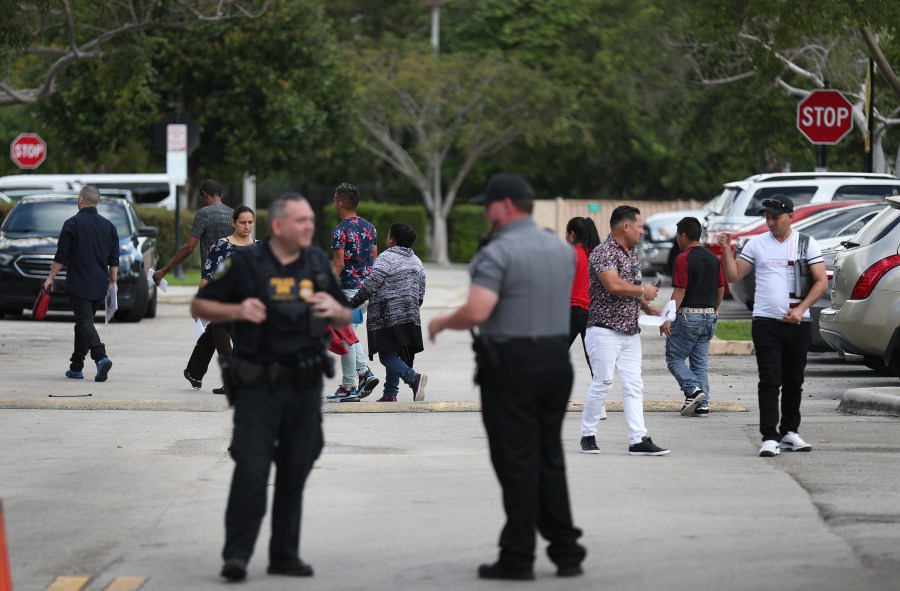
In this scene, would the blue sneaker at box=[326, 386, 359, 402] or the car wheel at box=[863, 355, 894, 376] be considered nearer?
the blue sneaker at box=[326, 386, 359, 402]

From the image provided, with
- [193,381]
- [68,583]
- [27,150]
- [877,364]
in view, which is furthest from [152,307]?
[68,583]

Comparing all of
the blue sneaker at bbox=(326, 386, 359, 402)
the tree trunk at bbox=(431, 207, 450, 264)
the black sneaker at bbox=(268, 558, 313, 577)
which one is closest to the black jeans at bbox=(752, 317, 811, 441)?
the blue sneaker at bbox=(326, 386, 359, 402)

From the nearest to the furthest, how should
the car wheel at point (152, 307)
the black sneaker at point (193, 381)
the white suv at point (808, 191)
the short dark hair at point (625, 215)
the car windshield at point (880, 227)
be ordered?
the short dark hair at point (625, 215) < the car windshield at point (880, 227) < the black sneaker at point (193, 381) < the car wheel at point (152, 307) < the white suv at point (808, 191)

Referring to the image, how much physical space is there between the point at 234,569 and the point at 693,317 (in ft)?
23.6

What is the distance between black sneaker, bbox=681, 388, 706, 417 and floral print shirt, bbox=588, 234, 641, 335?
2.28 m

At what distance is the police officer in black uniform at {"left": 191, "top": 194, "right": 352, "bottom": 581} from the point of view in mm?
7277

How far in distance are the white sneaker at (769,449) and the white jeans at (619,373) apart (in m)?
0.80

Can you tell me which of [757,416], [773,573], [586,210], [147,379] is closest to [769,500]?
[773,573]

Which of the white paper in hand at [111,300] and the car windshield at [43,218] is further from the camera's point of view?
the car windshield at [43,218]

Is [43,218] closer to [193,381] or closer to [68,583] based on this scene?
[193,381]

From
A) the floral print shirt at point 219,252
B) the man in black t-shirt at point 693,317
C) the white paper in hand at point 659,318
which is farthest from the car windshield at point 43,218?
the white paper in hand at point 659,318

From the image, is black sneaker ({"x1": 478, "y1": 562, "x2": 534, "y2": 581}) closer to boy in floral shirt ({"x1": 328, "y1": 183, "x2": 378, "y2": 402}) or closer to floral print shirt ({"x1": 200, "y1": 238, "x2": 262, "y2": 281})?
boy in floral shirt ({"x1": 328, "y1": 183, "x2": 378, "y2": 402})

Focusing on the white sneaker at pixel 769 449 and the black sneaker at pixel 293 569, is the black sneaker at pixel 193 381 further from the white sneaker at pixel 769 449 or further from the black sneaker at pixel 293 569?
the black sneaker at pixel 293 569

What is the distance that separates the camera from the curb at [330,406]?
44.7 ft
